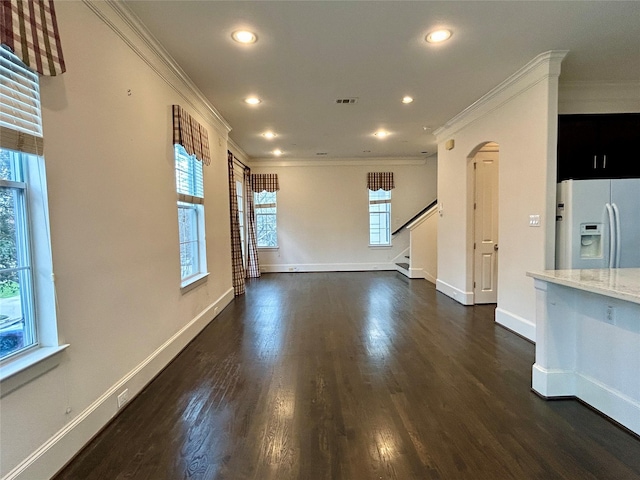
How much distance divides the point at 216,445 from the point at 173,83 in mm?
3170

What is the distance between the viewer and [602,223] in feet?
10.3

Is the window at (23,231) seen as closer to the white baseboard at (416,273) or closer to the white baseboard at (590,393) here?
the white baseboard at (590,393)

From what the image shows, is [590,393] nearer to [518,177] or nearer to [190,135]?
[518,177]

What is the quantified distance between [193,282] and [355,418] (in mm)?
2382

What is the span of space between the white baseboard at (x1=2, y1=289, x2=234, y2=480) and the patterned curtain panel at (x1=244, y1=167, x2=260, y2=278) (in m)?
4.64

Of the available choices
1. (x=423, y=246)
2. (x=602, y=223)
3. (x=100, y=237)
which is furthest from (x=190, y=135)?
(x=423, y=246)

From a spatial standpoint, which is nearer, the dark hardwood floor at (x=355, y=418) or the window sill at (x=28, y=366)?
the window sill at (x=28, y=366)

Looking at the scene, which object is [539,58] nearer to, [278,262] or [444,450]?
[444,450]

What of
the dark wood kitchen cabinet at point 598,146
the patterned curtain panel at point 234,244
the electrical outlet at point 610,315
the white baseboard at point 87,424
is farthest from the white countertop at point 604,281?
the patterned curtain panel at point 234,244

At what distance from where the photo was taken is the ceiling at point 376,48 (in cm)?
241

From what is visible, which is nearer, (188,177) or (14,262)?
(14,262)

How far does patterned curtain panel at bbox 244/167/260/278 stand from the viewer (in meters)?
7.75

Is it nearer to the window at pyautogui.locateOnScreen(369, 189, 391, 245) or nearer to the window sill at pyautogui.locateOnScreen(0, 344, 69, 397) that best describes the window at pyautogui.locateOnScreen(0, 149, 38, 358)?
the window sill at pyautogui.locateOnScreen(0, 344, 69, 397)

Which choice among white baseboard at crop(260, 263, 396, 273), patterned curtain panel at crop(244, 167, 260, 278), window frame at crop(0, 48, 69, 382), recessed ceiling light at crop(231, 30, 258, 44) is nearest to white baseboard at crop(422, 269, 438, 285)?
white baseboard at crop(260, 263, 396, 273)
